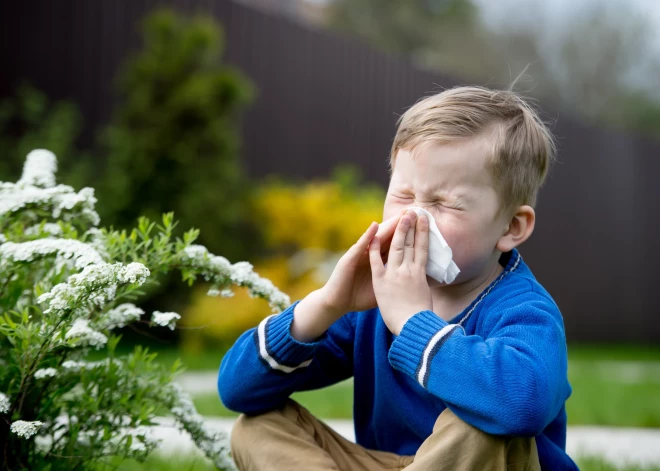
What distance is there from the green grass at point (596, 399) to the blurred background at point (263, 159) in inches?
0.7

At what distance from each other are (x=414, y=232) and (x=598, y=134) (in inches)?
420

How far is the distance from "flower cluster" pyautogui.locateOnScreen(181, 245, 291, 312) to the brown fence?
5292mm

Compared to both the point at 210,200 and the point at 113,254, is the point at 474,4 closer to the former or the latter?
the point at 210,200

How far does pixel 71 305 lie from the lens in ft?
4.87

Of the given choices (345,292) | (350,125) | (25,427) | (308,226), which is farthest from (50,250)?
(350,125)

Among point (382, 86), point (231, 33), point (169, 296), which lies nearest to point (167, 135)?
point (169, 296)

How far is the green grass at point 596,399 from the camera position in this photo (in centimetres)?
372

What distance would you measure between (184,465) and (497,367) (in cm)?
146

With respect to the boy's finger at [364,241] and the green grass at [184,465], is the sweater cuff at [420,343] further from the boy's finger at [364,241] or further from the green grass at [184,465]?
the green grass at [184,465]

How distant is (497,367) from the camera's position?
1.49 metres

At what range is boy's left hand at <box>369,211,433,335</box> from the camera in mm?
1635

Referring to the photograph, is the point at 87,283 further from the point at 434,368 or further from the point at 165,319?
the point at 434,368

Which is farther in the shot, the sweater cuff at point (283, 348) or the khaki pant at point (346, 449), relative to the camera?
the sweater cuff at point (283, 348)

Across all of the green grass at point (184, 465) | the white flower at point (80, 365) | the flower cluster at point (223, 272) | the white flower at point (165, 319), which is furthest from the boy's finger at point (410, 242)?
the green grass at point (184, 465)
